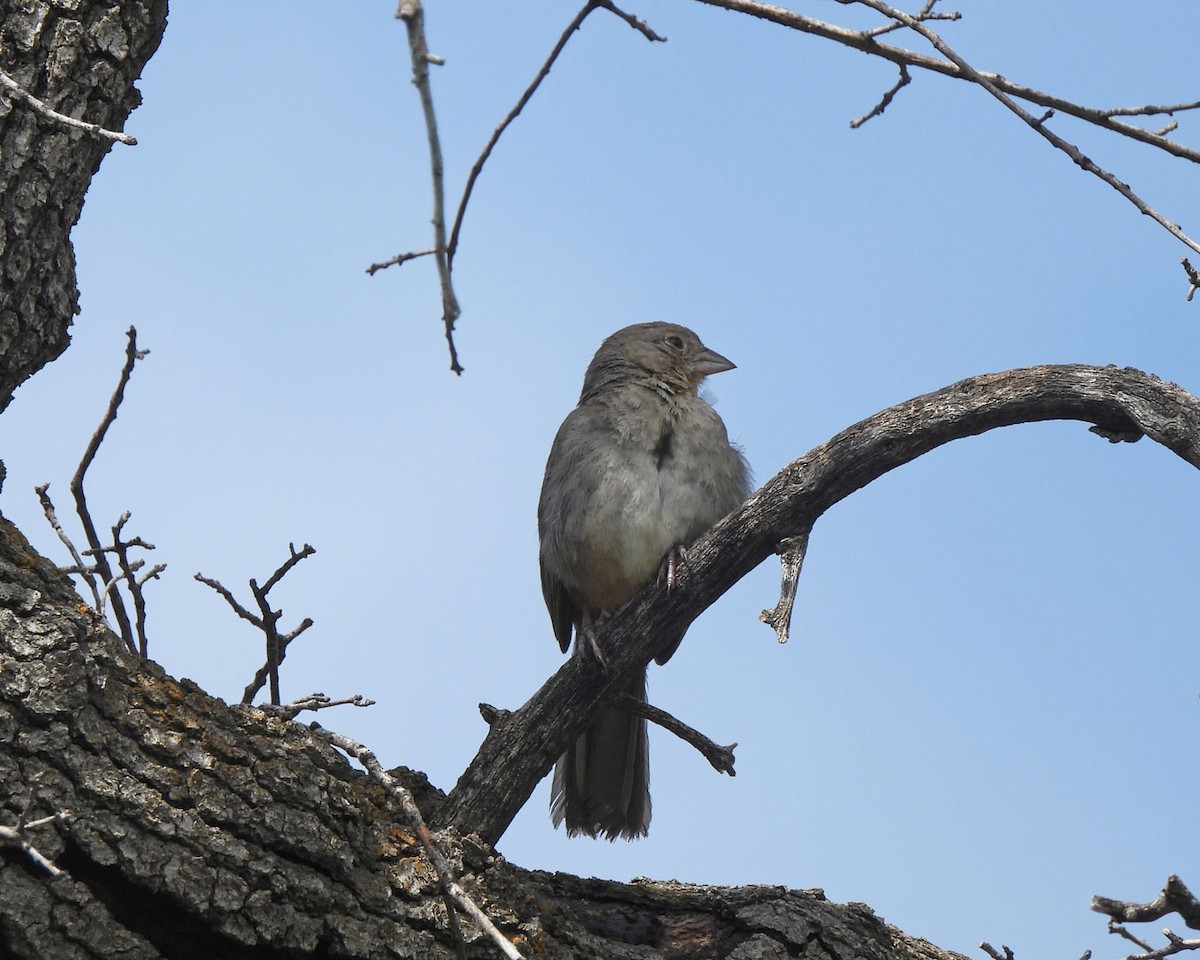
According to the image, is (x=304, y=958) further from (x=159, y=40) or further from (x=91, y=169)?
(x=159, y=40)

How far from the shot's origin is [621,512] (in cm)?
520

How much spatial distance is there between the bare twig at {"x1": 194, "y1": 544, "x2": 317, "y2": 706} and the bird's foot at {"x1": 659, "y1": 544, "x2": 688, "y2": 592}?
1174mm

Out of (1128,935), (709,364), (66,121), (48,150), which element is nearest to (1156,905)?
(1128,935)

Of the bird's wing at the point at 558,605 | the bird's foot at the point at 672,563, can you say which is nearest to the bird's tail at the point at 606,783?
the bird's foot at the point at 672,563

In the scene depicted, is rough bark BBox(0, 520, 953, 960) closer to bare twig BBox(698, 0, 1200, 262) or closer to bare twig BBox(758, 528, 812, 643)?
bare twig BBox(758, 528, 812, 643)

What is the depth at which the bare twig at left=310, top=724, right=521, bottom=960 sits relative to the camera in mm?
2539

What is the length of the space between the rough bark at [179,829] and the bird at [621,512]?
4.60 ft

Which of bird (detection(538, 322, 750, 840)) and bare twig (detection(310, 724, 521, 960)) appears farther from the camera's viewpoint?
bird (detection(538, 322, 750, 840))

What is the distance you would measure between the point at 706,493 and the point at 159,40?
254cm

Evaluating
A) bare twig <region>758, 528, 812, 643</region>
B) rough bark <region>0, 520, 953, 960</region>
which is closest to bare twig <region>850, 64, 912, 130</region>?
bare twig <region>758, 528, 812, 643</region>

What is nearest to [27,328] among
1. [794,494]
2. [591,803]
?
[794,494]

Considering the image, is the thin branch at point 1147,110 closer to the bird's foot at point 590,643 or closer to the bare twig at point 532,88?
the bare twig at point 532,88

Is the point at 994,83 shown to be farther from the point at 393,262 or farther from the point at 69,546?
the point at 69,546

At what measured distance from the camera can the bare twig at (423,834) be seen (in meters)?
2.54
